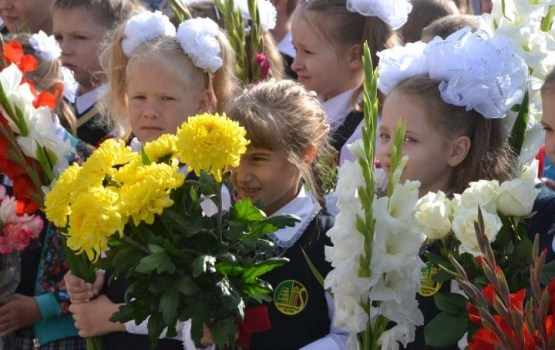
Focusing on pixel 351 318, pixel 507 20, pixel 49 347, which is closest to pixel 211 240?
pixel 351 318

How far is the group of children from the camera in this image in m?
2.82

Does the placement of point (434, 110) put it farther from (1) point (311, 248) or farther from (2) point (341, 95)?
(2) point (341, 95)

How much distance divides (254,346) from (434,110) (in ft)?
2.47

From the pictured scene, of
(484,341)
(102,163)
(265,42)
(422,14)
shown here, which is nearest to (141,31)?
(265,42)

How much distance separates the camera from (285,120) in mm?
2988

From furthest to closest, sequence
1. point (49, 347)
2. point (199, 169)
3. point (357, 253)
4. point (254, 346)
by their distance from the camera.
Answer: point (49, 347)
point (254, 346)
point (199, 169)
point (357, 253)

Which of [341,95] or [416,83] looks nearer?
[416,83]

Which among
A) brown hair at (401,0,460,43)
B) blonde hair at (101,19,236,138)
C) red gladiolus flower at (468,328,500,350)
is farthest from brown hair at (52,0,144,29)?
red gladiolus flower at (468,328,500,350)

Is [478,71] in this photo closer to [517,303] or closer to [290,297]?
[290,297]

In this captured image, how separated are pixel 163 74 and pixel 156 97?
0.08m

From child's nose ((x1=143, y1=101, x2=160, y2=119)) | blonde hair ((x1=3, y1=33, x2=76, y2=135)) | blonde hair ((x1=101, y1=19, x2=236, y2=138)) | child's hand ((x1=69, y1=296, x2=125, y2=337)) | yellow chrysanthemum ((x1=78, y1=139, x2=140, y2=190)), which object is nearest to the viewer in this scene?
yellow chrysanthemum ((x1=78, y1=139, x2=140, y2=190))

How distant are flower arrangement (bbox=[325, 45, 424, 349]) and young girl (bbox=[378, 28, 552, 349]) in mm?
625

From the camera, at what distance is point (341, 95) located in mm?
4066

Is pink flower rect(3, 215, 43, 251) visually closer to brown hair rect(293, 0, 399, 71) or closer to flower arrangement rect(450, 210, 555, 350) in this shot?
brown hair rect(293, 0, 399, 71)
